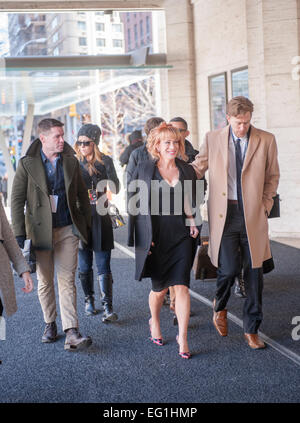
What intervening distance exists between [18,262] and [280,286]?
13.0 ft

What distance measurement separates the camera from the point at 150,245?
194 inches

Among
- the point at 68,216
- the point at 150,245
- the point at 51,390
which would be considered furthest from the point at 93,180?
the point at 51,390

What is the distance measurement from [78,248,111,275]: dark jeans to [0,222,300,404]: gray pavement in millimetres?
464

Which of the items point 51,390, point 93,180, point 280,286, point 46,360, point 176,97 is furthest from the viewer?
point 176,97

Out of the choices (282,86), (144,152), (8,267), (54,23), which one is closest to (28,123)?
(54,23)

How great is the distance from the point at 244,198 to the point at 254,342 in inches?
44.7

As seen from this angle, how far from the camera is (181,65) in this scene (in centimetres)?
1466

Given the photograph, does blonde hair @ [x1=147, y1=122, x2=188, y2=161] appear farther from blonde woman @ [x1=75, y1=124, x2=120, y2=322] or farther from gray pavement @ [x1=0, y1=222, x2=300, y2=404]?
gray pavement @ [x1=0, y1=222, x2=300, y2=404]

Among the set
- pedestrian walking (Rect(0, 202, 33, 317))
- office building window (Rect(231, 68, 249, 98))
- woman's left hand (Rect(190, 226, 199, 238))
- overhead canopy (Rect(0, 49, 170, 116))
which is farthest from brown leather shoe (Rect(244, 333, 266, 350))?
overhead canopy (Rect(0, 49, 170, 116))

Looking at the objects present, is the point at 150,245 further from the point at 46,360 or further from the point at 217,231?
the point at 46,360

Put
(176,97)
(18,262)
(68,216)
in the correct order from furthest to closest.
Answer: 1. (176,97)
2. (68,216)
3. (18,262)

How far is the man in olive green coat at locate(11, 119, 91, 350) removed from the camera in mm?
5148

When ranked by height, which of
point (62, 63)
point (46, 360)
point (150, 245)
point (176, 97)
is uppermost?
point (62, 63)

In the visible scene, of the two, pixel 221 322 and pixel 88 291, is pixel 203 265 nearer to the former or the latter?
pixel 88 291
